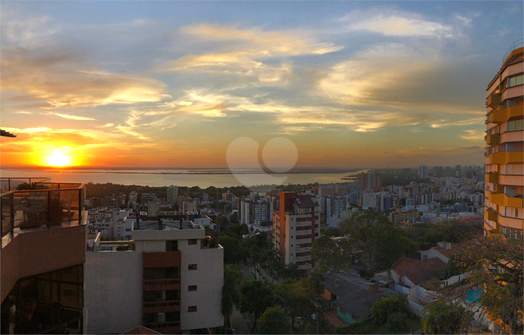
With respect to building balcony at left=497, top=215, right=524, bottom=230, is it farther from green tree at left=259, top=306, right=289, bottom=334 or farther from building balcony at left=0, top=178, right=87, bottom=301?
building balcony at left=0, top=178, right=87, bottom=301

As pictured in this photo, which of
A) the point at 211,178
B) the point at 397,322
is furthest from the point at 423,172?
the point at 397,322

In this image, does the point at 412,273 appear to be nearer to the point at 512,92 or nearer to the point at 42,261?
the point at 512,92

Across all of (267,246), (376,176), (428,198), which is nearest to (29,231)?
(267,246)

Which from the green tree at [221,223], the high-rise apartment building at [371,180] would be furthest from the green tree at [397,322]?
the high-rise apartment building at [371,180]

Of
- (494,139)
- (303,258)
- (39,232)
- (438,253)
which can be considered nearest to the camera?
(39,232)

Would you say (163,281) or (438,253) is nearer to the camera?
(163,281)

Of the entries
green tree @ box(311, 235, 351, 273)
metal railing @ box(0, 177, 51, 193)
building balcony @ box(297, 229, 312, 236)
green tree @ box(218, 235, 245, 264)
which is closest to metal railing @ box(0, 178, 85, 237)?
metal railing @ box(0, 177, 51, 193)
